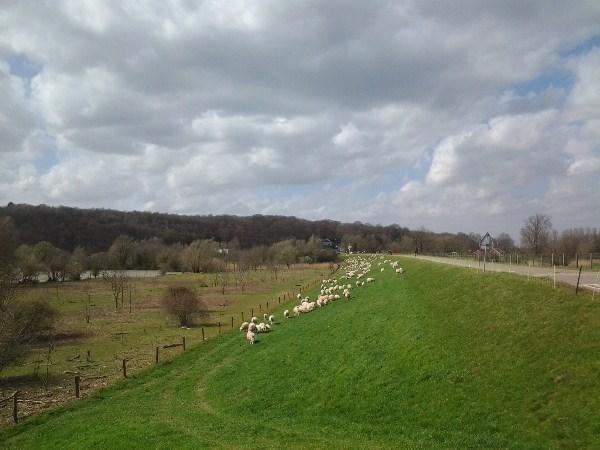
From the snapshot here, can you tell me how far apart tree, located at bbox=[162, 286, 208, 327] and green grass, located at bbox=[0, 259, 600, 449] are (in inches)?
831

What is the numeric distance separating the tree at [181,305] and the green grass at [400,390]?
69.3 feet

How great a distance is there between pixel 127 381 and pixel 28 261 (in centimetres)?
8572

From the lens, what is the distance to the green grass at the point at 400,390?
1564 centimetres

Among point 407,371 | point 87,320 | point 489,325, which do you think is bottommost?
point 87,320

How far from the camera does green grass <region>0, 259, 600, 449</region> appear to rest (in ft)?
51.3

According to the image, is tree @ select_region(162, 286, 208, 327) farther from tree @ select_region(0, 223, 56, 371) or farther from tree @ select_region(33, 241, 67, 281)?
tree @ select_region(33, 241, 67, 281)

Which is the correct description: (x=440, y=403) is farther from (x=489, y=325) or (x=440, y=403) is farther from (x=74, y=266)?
(x=74, y=266)

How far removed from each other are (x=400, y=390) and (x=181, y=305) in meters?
37.1

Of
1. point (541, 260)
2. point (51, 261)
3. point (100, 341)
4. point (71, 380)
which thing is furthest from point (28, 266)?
point (541, 260)

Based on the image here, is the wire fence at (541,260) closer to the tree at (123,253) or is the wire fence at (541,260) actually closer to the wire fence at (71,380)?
the wire fence at (71,380)

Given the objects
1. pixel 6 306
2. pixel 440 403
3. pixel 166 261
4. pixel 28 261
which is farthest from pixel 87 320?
pixel 166 261

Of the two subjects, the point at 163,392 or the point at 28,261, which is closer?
the point at 163,392

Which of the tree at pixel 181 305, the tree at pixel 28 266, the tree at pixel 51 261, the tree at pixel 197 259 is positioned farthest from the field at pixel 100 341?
the tree at pixel 197 259

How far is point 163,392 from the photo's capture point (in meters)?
27.2
